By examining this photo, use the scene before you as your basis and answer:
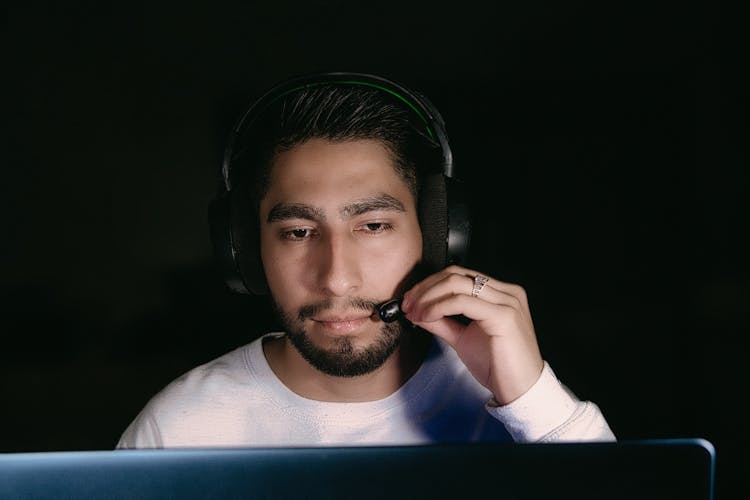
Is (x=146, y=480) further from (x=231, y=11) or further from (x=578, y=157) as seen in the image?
(x=578, y=157)

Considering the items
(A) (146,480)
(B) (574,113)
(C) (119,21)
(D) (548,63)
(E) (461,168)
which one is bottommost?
(A) (146,480)

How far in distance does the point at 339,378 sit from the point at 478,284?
1.42 feet

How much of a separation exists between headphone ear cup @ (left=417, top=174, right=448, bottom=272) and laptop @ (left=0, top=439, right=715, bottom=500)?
2.01ft

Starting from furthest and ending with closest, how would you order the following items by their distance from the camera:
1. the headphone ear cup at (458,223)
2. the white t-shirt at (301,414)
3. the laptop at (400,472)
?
the white t-shirt at (301,414)
the headphone ear cup at (458,223)
the laptop at (400,472)

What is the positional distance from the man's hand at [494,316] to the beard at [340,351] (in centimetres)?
23

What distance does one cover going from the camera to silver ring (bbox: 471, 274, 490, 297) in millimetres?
962

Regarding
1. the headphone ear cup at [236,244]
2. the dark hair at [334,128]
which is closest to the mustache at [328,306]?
the headphone ear cup at [236,244]

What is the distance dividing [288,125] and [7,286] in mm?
783

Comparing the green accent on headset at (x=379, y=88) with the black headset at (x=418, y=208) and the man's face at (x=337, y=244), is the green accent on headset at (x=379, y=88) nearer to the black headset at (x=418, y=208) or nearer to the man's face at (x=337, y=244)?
the black headset at (x=418, y=208)

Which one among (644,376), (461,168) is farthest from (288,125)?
(644,376)

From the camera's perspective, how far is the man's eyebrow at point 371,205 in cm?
112

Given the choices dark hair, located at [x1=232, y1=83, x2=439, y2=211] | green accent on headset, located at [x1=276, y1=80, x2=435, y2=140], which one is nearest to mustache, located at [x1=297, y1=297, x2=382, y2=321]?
dark hair, located at [x1=232, y1=83, x2=439, y2=211]

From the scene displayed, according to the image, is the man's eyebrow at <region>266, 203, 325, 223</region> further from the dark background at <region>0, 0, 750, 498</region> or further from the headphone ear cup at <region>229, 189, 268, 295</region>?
the dark background at <region>0, 0, 750, 498</region>

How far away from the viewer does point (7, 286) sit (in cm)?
137
